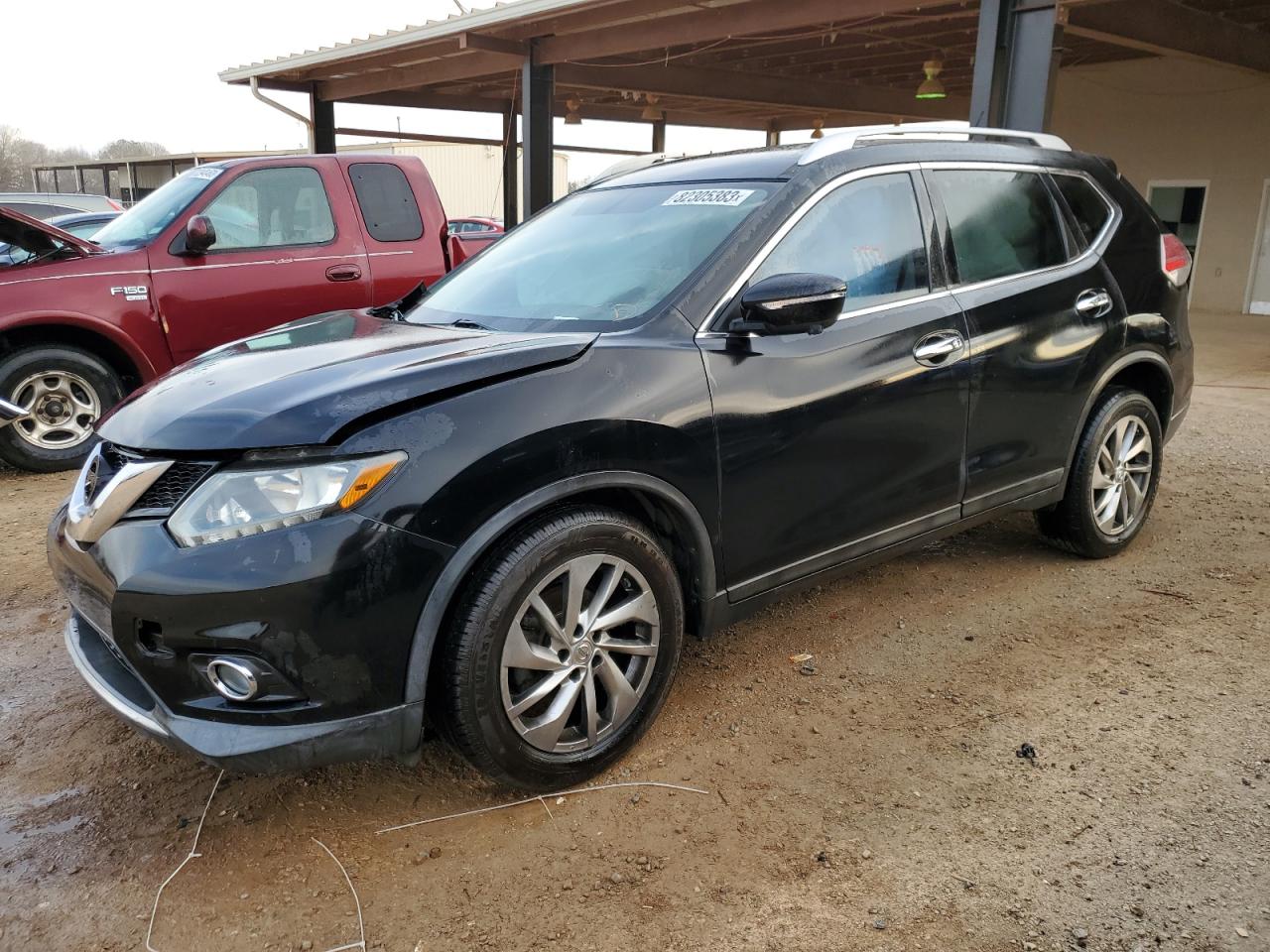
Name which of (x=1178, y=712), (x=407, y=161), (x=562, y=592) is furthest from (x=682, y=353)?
(x=407, y=161)

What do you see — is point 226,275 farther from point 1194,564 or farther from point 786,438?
point 1194,564

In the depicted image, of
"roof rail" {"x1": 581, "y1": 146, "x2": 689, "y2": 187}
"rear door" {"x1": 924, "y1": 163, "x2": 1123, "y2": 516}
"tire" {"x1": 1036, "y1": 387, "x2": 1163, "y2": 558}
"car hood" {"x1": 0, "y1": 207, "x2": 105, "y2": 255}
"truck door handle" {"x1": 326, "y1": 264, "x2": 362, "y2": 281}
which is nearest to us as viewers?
"rear door" {"x1": 924, "y1": 163, "x2": 1123, "y2": 516}

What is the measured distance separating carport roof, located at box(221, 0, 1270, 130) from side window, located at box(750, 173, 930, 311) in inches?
227

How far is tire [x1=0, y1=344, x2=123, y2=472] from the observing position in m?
6.07

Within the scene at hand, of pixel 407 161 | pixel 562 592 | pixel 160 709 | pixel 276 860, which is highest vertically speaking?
pixel 407 161

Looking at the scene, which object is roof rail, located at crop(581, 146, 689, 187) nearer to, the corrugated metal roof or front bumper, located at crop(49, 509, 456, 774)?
front bumper, located at crop(49, 509, 456, 774)

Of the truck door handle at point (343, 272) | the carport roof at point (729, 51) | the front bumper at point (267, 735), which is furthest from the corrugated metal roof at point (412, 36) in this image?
the front bumper at point (267, 735)

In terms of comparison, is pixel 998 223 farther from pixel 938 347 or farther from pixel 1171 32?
pixel 1171 32

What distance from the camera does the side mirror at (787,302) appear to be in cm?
288

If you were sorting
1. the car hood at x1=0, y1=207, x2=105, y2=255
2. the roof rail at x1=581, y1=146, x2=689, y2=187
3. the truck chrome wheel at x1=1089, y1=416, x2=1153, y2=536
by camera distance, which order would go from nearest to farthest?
the roof rail at x1=581, y1=146, x2=689, y2=187 < the truck chrome wheel at x1=1089, y1=416, x2=1153, y2=536 < the car hood at x1=0, y1=207, x2=105, y2=255

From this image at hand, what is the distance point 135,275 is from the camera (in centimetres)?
617

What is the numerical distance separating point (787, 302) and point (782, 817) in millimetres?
1476

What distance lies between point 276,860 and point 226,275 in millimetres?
4864

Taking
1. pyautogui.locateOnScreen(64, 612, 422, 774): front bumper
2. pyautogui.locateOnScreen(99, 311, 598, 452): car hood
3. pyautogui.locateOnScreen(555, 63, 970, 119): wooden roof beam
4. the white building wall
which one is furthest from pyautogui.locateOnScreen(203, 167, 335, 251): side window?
the white building wall
